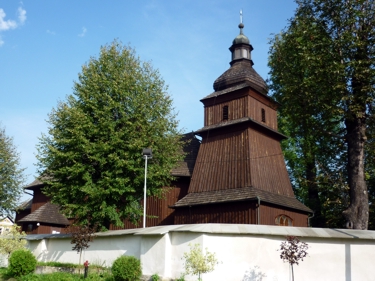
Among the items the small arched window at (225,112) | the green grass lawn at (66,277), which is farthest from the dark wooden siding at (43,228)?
the small arched window at (225,112)

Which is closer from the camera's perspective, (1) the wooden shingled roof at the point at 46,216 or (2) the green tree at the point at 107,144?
(2) the green tree at the point at 107,144

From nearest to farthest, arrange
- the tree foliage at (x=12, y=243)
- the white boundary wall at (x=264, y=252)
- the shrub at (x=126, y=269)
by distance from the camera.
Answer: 1. the white boundary wall at (x=264, y=252)
2. the shrub at (x=126, y=269)
3. the tree foliage at (x=12, y=243)

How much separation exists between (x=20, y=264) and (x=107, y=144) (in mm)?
6221

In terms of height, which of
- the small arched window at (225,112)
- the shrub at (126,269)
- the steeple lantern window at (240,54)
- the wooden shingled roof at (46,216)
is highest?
the steeple lantern window at (240,54)

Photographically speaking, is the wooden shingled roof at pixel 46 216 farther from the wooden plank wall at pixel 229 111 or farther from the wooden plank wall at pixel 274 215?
the wooden plank wall at pixel 274 215

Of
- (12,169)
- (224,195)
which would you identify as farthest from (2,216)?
→ (224,195)

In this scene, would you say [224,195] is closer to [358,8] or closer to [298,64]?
[298,64]

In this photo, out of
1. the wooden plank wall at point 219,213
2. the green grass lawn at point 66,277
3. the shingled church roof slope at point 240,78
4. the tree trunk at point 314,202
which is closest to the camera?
the green grass lawn at point 66,277

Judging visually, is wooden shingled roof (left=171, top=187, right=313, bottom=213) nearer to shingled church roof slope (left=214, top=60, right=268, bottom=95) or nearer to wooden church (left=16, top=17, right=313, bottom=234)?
wooden church (left=16, top=17, right=313, bottom=234)

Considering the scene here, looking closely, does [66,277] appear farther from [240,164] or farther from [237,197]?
[240,164]

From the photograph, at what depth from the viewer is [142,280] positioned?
14180 millimetres

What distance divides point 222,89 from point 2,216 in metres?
18.9

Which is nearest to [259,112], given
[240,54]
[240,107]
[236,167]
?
[240,107]

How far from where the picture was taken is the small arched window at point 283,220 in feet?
72.6
